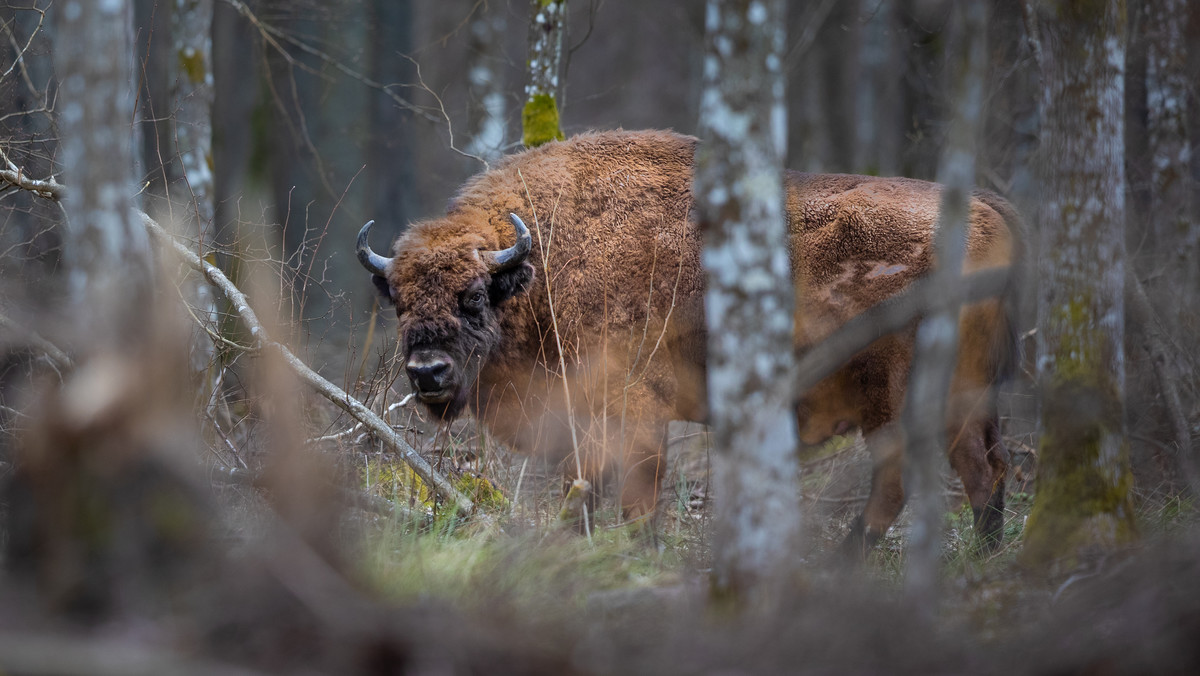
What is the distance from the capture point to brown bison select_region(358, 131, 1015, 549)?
5.50m

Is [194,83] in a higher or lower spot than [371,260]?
higher

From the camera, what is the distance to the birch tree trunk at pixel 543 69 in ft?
23.4

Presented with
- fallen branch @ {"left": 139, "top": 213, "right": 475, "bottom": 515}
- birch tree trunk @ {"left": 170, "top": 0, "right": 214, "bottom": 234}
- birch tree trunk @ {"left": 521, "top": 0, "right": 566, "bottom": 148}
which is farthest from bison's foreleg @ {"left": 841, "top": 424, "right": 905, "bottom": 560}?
birch tree trunk @ {"left": 170, "top": 0, "right": 214, "bottom": 234}

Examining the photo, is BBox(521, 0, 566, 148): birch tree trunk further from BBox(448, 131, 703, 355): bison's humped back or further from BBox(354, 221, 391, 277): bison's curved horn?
BBox(354, 221, 391, 277): bison's curved horn

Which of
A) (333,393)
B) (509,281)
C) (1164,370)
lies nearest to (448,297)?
(509,281)

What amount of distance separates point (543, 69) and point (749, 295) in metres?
4.58

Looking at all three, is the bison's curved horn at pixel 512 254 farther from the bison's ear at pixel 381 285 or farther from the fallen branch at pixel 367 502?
the fallen branch at pixel 367 502

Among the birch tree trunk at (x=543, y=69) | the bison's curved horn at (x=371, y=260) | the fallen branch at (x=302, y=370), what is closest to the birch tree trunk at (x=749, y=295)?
the fallen branch at (x=302, y=370)

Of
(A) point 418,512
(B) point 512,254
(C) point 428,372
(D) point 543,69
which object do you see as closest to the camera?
(A) point 418,512

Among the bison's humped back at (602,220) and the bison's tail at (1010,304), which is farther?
the bison's humped back at (602,220)

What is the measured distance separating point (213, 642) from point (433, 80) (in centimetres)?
1701

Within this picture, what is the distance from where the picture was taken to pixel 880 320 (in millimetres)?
4898

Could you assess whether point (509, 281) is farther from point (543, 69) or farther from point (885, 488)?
point (885, 488)

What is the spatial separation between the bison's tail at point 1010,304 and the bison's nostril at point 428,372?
3.34m
